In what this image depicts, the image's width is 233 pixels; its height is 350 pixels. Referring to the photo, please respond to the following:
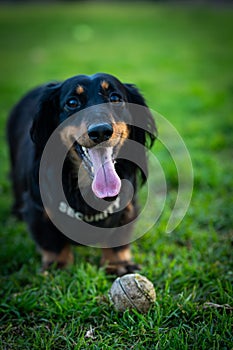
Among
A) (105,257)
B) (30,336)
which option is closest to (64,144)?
(105,257)

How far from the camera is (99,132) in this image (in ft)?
7.72

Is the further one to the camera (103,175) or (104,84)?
(104,84)

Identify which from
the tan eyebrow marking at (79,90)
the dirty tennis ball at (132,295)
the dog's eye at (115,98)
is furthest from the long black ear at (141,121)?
the dirty tennis ball at (132,295)

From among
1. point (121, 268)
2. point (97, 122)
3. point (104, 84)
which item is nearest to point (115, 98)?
point (104, 84)

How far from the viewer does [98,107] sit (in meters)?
2.54

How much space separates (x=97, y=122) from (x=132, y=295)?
3.26 ft

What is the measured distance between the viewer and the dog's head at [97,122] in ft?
7.98

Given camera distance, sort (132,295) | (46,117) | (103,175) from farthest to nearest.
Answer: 1. (46,117)
2. (103,175)
3. (132,295)

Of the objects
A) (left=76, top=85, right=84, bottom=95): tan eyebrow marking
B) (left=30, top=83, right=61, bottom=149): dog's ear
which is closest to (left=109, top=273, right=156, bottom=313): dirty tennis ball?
(left=30, top=83, right=61, bottom=149): dog's ear

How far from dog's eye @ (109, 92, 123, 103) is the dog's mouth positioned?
0.35 meters

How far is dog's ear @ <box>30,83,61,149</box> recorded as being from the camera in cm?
274

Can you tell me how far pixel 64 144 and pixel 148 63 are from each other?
25.5 ft

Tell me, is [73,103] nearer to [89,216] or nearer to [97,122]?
[97,122]

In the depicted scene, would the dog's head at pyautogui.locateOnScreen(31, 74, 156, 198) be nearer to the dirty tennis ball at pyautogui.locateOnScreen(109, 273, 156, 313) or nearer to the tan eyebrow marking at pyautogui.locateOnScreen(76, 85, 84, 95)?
the tan eyebrow marking at pyautogui.locateOnScreen(76, 85, 84, 95)
